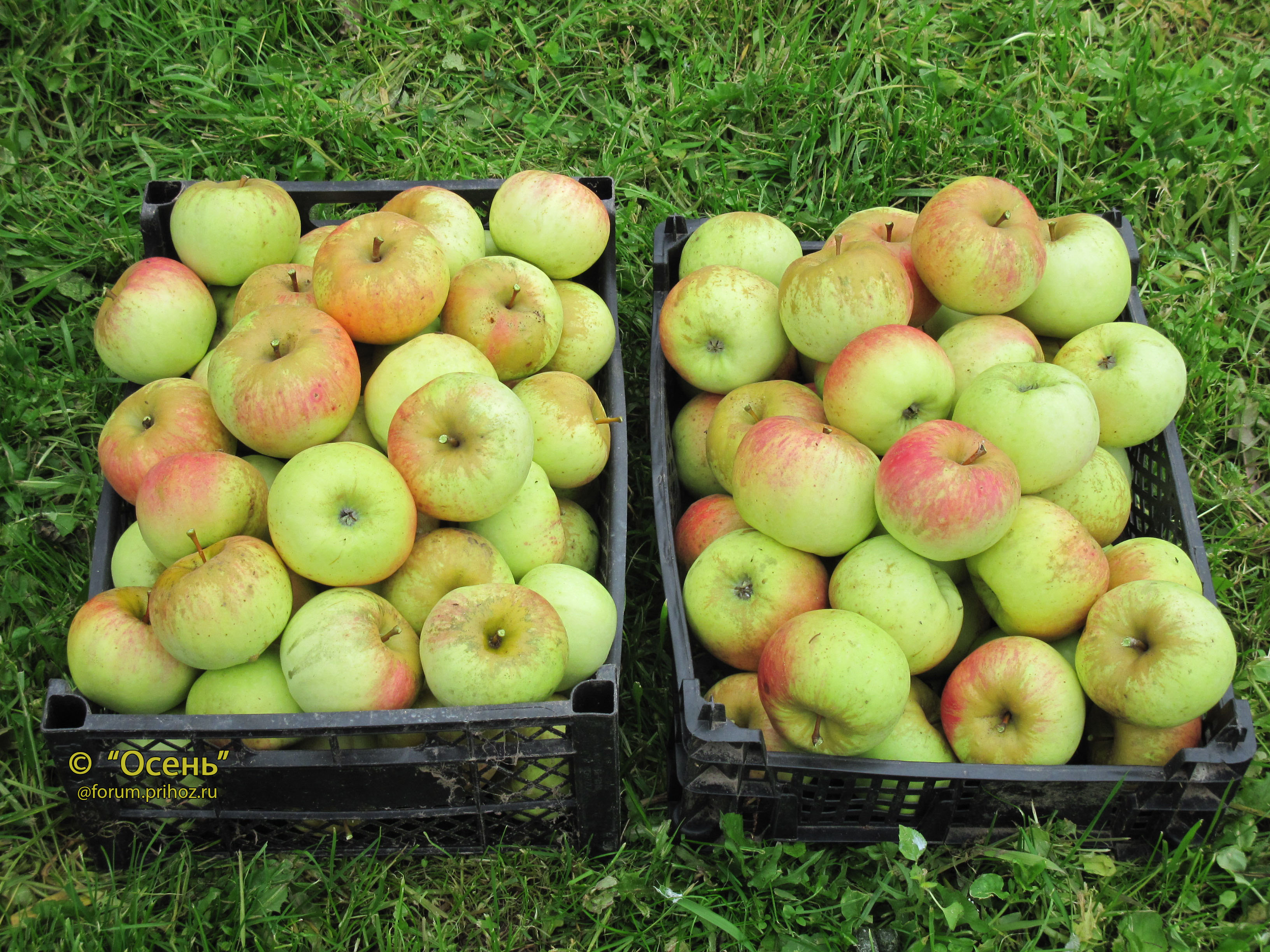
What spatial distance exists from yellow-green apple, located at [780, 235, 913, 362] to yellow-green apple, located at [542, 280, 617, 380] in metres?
0.50

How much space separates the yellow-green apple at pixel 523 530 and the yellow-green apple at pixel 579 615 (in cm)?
7

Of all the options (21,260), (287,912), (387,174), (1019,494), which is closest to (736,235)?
(1019,494)

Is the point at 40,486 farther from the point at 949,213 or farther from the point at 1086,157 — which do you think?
the point at 1086,157

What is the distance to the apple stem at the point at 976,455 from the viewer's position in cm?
198

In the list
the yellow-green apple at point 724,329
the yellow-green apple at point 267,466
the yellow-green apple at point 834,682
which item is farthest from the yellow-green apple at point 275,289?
the yellow-green apple at point 834,682

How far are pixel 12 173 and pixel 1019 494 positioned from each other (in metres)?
3.37

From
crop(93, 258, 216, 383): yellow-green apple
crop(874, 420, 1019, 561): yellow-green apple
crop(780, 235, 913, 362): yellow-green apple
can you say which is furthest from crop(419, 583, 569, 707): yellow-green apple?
crop(93, 258, 216, 383): yellow-green apple

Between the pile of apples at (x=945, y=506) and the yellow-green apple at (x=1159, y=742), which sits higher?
the pile of apples at (x=945, y=506)

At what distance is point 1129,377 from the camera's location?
2.31m

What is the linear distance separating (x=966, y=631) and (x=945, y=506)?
1.56 feet

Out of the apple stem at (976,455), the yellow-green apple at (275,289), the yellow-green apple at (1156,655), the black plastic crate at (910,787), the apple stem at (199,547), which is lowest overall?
the black plastic crate at (910,787)

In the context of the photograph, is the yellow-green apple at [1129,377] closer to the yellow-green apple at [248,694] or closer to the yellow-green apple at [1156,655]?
the yellow-green apple at [1156,655]

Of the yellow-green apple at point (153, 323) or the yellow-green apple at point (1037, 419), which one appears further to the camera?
the yellow-green apple at point (153, 323)

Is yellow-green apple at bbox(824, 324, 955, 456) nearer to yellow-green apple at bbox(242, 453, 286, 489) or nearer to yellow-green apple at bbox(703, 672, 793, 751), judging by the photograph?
yellow-green apple at bbox(703, 672, 793, 751)
